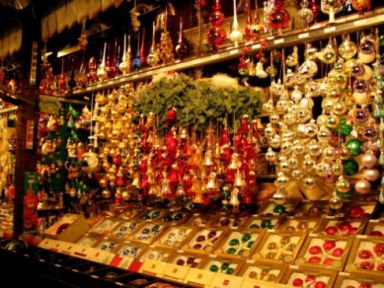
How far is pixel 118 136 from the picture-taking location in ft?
11.1

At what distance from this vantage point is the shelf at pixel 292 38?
2.21 metres

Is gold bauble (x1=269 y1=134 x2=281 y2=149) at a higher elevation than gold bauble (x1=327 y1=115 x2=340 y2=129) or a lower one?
lower

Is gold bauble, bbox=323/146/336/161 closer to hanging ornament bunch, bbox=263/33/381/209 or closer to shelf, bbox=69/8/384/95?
hanging ornament bunch, bbox=263/33/381/209

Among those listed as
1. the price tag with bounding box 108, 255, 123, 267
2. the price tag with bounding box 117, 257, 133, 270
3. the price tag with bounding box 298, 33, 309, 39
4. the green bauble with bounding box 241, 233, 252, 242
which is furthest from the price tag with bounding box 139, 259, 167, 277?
the price tag with bounding box 298, 33, 309, 39

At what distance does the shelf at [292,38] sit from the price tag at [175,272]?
58.4 inches

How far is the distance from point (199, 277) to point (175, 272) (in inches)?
7.8

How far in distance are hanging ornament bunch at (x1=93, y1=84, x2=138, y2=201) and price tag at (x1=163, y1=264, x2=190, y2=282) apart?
953 millimetres

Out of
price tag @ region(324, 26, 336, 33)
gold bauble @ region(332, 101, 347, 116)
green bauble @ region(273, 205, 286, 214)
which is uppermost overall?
price tag @ region(324, 26, 336, 33)

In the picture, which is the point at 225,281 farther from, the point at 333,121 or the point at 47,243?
the point at 47,243

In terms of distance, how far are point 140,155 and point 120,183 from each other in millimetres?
393

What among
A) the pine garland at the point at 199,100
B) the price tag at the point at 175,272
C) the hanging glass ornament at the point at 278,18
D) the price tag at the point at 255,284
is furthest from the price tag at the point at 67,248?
the hanging glass ornament at the point at 278,18

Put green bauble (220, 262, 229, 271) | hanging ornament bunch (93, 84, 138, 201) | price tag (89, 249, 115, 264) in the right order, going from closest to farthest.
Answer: green bauble (220, 262, 229, 271) → price tag (89, 249, 115, 264) → hanging ornament bunch (93, 84, 138, 201)

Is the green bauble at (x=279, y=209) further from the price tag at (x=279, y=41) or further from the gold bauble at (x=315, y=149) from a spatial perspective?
the price tag at (x=279, y=41)

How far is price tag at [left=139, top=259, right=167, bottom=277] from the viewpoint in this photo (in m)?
2.57
